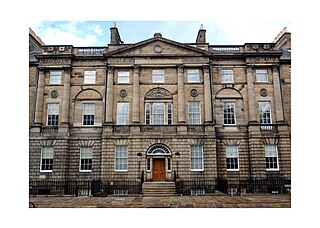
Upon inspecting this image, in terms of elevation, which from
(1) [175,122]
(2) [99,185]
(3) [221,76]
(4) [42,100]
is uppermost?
(3) [221,76]

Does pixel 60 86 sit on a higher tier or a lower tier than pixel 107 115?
higher

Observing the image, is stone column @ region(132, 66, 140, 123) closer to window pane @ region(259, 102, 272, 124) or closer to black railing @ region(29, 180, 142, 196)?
black railing @ region(29, 180, 142, 196)

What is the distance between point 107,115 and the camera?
21047mm

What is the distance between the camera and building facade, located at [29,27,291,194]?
66.2 ft

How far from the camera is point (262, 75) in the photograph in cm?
2225

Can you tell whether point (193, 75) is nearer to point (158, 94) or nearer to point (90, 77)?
point (158, 94)

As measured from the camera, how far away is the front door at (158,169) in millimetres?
20172

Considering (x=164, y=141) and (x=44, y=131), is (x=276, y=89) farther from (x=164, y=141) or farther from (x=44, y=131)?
(x=44, y=131)

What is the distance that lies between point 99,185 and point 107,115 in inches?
214

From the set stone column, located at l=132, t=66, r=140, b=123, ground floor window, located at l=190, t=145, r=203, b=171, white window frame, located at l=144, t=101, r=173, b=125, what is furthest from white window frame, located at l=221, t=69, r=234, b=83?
stone column, located at l=132, t=66, r=140, b=123

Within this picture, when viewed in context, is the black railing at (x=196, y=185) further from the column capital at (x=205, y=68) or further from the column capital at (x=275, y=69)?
the column capital at (x=275, y=69)

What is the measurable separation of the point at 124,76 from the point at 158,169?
818 centimetres

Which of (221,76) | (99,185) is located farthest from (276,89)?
(99,185)

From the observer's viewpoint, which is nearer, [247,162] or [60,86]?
[247,162]
